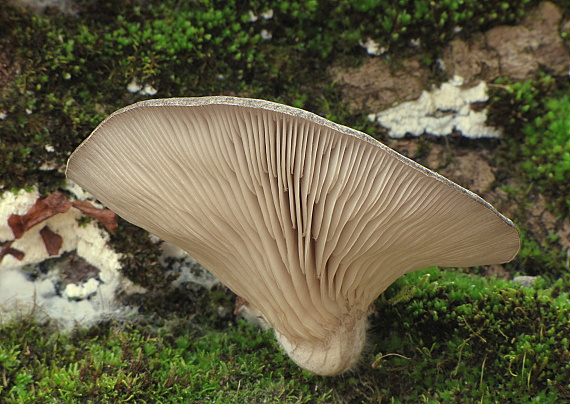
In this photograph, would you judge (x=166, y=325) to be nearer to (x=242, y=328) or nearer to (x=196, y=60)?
(x=242, y=328)

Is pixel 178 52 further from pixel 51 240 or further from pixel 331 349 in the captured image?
pixel 331 349

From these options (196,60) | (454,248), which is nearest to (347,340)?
(454,248)

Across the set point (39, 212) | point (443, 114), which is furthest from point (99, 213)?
point (443, 114)

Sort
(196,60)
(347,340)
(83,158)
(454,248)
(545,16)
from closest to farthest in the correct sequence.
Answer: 1. (83,158)
2. (454,248)
3. (347,340)
4. (196,60)
5. (545,16)

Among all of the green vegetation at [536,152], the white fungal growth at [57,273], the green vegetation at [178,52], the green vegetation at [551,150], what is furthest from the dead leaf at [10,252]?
the green vegetation at [551,150]

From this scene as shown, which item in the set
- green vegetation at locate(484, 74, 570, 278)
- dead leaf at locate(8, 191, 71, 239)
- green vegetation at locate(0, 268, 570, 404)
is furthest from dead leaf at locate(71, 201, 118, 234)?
green vegetation at locate(484, 74, 570, 278)

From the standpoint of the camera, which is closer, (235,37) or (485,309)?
(485,309)

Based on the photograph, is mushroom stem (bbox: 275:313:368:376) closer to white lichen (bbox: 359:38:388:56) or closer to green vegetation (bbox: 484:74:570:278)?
green vegetation (bbox: 484:74:570:278)
